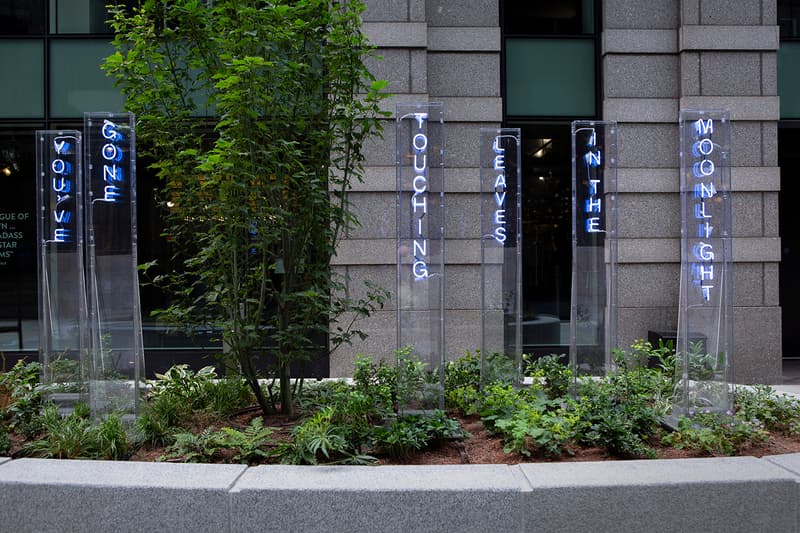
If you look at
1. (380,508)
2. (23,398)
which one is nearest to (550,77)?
(380,508)

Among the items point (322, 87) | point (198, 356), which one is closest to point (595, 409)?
point (322, 87)

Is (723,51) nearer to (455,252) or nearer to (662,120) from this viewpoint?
(662,120)

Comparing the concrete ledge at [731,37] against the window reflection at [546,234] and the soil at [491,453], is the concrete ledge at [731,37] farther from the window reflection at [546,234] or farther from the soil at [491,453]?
the soil at [491,453]

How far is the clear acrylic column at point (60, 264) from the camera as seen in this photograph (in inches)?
257

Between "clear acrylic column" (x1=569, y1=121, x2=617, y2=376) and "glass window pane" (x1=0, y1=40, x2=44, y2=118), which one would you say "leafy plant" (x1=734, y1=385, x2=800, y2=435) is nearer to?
"clear acrylic column" (x1=569, y1=121, x2=617, y2=376)

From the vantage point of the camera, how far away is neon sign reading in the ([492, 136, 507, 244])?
7594 millimetres

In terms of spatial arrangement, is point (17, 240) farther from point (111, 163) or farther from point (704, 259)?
point (704, 259)

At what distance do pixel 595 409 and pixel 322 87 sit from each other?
3.96 m

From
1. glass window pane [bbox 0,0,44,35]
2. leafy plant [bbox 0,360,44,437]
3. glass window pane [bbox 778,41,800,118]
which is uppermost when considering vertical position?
glass window pane [bbox 0,0,44,35]

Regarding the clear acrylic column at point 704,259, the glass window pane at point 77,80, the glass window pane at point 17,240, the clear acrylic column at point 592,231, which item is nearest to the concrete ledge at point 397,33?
the clear acrylic column at point 592,231

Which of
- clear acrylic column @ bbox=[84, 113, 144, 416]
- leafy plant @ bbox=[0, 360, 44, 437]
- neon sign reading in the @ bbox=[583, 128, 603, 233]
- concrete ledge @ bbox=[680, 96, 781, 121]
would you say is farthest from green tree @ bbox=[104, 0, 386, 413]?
concrete ledge @ bbox=[680, 96, 781, 121]

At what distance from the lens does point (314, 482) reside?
4.43m

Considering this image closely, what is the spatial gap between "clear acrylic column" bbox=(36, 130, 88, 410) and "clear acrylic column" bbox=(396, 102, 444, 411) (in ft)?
10.4

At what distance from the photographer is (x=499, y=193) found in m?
7.66
